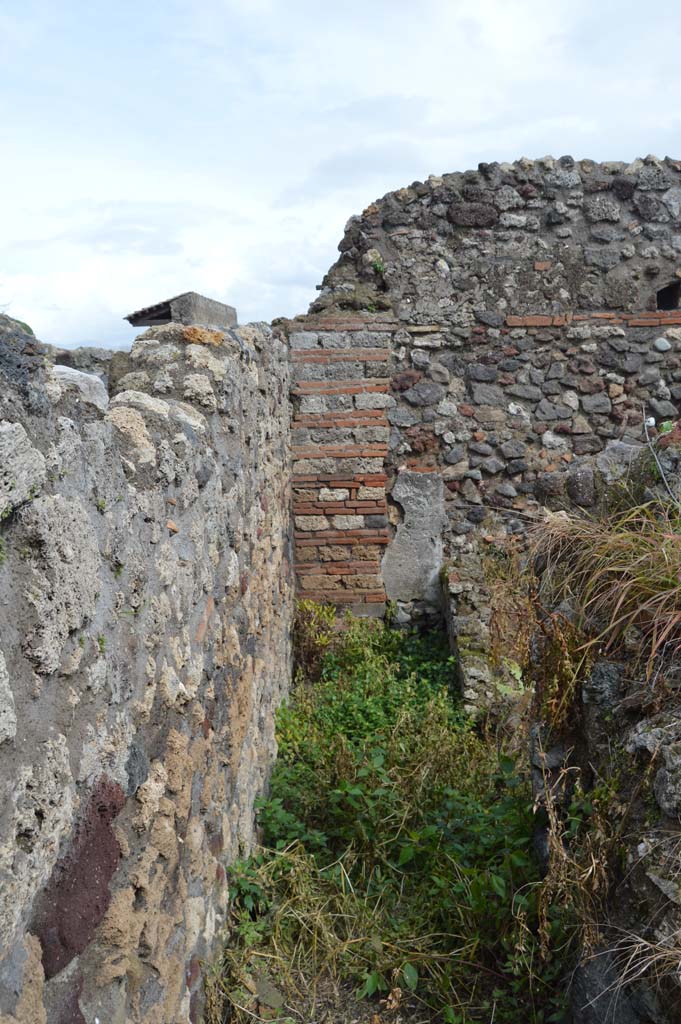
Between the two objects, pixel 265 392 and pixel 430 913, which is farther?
pixel 265 392

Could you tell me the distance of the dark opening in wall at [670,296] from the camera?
21.1ft

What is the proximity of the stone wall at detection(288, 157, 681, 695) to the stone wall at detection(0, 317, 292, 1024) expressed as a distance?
9.27 feet

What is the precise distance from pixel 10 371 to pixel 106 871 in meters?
1.03

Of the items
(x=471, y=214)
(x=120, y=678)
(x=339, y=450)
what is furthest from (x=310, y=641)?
(x=120, y=678)

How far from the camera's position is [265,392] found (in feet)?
14.6

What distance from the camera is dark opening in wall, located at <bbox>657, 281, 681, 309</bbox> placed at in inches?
253

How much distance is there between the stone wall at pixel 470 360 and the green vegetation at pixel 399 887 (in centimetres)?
207

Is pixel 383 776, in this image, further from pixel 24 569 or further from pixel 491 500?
pixel 491 500

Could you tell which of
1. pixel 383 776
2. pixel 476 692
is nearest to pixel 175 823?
pixel 383 776

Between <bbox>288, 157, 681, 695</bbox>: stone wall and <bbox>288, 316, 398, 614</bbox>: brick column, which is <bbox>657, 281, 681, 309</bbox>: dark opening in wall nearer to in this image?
<bbox>288, 157, 681, 695</bbox>: stone wall

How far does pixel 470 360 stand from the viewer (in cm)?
638

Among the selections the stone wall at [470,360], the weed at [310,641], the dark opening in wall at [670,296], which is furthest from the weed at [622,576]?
the dark opening in wall at [670,296]

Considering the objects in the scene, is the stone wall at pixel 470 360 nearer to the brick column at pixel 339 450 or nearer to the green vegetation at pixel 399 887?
the brick column at pixel 339 450

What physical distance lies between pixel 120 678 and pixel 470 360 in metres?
5.07
